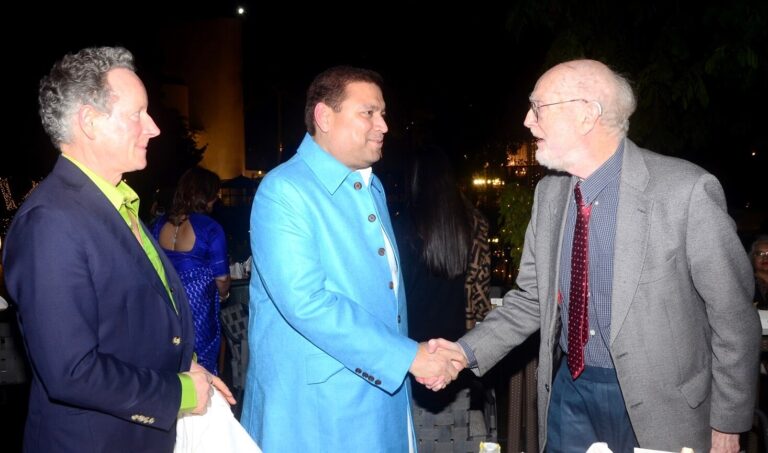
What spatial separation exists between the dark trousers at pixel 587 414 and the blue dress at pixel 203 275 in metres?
3.39

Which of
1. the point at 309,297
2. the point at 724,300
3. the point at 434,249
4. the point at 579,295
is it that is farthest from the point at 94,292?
the point at 434,249

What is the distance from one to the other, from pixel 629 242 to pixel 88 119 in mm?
1976

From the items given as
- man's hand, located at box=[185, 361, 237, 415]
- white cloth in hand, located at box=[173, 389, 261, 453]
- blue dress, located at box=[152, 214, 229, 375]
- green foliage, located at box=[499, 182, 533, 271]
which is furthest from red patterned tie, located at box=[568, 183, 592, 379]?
green foliage, located at box=[499, 182, 533, 271]

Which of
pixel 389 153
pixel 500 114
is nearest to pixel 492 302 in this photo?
pixel 500 114

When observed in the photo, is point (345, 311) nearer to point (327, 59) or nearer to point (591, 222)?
point (591, 222)

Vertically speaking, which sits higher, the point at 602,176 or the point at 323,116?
the point at 323,116

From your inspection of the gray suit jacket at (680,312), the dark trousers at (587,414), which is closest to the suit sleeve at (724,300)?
the gray suit jacket at (680,312)

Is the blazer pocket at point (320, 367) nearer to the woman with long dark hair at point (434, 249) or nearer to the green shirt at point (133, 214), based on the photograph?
the green shirt at point (133, 214)

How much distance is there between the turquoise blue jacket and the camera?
245 cm

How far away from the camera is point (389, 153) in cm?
2084

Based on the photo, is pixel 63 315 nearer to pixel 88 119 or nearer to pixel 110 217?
pixel 110 217

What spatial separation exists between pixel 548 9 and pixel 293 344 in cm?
622

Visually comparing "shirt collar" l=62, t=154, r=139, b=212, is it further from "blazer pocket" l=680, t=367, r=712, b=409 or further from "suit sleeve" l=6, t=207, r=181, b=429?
"blazer pocket" l=680, t=367, r=712, b=409

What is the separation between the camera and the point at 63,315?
5.88ft
